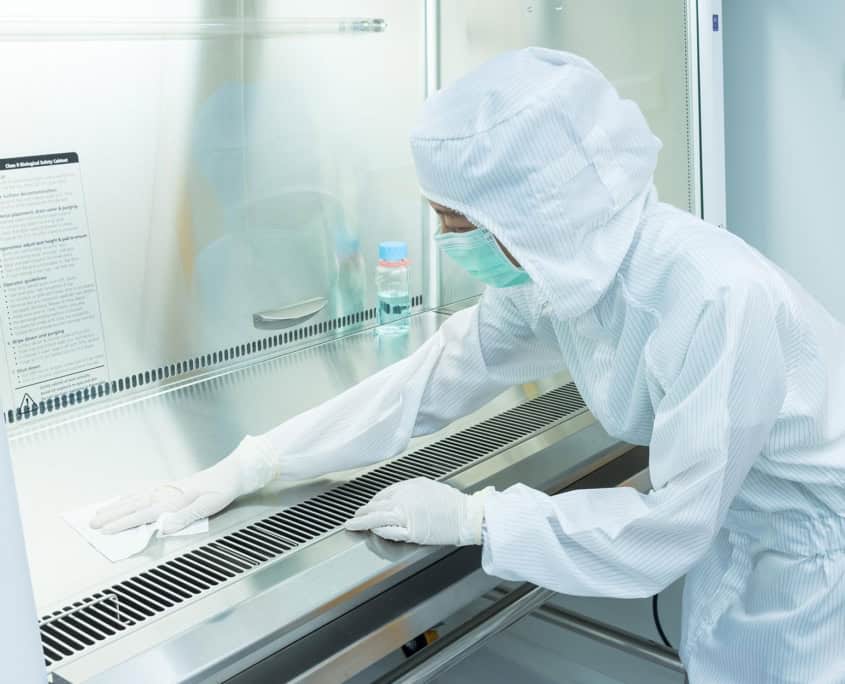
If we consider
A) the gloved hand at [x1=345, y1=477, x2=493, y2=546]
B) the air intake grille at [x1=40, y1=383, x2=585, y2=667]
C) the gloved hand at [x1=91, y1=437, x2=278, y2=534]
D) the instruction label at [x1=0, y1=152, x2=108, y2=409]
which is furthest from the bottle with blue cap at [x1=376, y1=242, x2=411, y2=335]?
the gloved hand at [x1=345, y1=477, x2=493, y2=546]

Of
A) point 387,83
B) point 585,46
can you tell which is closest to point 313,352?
point 387,83

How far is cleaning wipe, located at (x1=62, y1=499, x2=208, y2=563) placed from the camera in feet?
3.86

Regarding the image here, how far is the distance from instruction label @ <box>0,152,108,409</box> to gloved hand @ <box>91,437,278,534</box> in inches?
14.0

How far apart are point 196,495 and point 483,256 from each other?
472mm

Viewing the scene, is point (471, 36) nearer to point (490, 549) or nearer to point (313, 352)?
point (313, 352)

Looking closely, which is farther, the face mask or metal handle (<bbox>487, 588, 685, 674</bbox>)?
metal handle (<bbox>487, 588, 685, 674</bbox>)

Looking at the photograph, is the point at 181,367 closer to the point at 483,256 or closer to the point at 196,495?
the point at 196,495

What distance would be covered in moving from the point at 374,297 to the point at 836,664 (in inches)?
43.8

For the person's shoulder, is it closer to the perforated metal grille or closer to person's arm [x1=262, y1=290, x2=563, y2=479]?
person's arm [x1=262, y1=290, x2=563, y2=479]

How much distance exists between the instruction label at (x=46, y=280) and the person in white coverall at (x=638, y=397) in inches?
14.7

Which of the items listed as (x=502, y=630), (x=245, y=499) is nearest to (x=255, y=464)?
(x=245, y=499)

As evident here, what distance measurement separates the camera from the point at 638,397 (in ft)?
3.97

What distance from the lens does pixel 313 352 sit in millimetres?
1888

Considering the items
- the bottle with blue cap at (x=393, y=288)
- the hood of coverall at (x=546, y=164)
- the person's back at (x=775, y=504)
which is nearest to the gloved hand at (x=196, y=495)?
the hood of coverall at (x=546, y=164)
